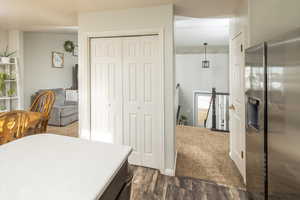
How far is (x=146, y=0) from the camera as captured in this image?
2.32 metres

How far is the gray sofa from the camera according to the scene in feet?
15.9

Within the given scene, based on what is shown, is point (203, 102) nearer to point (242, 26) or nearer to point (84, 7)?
point (242, 26)

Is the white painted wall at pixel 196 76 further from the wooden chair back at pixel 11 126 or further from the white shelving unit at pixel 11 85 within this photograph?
the wooden chair back at pixel 11 126

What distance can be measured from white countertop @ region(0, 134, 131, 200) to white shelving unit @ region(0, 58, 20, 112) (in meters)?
4.21

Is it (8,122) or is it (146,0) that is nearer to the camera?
(8,122)

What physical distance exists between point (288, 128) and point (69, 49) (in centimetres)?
629

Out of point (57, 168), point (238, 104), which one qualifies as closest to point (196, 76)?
point (238, 104)

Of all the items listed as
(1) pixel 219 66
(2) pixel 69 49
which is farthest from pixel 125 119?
(1) pixel 219 66

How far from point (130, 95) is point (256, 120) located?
1.77 meters

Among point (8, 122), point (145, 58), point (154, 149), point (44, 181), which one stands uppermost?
point (145, 58)

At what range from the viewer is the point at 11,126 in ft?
4.47

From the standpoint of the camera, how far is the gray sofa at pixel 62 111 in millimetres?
4855

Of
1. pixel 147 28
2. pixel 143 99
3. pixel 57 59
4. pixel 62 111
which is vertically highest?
pixel 57 59

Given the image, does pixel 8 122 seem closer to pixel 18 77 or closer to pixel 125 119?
pixel 125 119
